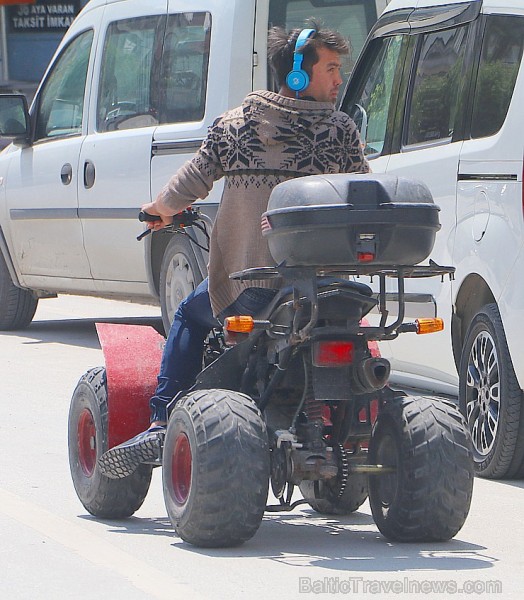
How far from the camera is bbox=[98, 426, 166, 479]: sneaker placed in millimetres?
5309

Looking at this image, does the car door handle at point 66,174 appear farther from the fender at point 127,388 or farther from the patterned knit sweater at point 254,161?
the patterned knit sweater at point 254,161

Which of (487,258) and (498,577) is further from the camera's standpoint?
(487,258)

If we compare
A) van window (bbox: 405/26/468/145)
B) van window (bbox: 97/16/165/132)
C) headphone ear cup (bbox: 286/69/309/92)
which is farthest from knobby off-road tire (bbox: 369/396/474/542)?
van window (bbox: 97/16/165/132)

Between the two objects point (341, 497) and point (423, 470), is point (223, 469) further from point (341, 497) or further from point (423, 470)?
point (341, 497)

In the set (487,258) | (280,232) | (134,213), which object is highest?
(280,232)

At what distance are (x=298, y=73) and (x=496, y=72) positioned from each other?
1.74 metres

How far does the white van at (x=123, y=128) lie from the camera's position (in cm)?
922

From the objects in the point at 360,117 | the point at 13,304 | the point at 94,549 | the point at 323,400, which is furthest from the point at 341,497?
the point at 13,304

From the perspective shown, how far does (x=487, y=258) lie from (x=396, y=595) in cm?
234

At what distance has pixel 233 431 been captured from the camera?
16.0 feet

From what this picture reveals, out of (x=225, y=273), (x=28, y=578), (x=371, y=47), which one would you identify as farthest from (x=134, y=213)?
(x=28, y=578)

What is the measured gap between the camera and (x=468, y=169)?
672 centimetres

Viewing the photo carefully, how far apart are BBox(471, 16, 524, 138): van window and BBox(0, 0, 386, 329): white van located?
250cm

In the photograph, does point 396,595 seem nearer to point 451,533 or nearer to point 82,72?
Answer: point 451,533
